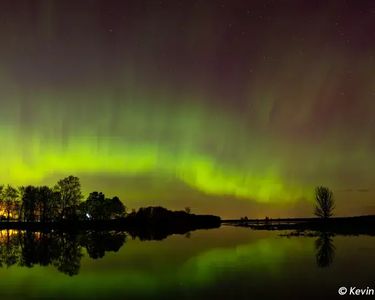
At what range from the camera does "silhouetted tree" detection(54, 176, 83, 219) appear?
516 ft

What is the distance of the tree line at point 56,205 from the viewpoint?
6225 inches

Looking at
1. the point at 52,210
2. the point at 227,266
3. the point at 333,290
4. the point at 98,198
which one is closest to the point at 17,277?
the point at 227,266

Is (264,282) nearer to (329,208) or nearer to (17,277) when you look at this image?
(17,277)

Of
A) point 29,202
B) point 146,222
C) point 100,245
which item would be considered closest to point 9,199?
point 29,202

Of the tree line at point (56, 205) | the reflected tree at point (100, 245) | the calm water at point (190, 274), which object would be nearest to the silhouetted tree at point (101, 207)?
the tree line at point (56, 205)

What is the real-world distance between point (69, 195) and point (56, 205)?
828 centimetres

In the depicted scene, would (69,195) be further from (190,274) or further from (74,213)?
(190,274)

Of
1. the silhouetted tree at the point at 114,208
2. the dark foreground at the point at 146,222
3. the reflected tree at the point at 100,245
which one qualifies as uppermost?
the silhouetted tree at the point at 114,208

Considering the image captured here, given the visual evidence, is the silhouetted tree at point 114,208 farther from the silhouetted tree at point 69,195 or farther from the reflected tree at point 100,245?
the reflected tree at point 100,245

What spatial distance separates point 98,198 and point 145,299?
162m

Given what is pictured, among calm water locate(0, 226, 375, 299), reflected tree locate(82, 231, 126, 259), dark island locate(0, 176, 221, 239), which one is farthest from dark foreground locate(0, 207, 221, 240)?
calm water locate(0, 226, 375, 299)

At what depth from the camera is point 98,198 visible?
183125 millimetres

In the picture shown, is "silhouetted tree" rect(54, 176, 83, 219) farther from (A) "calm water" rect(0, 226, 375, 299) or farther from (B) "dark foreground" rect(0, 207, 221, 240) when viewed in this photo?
(A) "calm water" rect(0, 226, 375, 299)

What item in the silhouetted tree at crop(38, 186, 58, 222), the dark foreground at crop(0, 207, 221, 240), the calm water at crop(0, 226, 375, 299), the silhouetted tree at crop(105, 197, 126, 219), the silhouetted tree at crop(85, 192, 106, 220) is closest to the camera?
the calm water at crop(0, 226, 375, 299)
